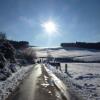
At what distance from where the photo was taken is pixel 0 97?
12.8 metres


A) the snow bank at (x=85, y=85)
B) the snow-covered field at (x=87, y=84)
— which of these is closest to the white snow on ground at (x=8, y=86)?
the snow bank at (x=85, y=85)

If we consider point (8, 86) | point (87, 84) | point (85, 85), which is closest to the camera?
point (8, 86)

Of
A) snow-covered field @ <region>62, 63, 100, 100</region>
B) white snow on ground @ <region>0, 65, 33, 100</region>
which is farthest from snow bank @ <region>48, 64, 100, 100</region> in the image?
white snow on ground @ <region>0, 65, 33, 100</region>

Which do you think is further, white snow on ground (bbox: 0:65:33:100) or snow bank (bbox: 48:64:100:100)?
white snow on ground (bbox: 0:65:33:100)

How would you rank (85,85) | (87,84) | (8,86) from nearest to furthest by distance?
(8,86), (85,85), (87,84)

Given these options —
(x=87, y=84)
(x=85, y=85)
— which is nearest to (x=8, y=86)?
(x=85, y=85)

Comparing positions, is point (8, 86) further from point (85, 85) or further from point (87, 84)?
point (87, 84)

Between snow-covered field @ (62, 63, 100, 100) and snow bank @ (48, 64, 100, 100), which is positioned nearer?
snow bank @ (48, 64, 100, 100)

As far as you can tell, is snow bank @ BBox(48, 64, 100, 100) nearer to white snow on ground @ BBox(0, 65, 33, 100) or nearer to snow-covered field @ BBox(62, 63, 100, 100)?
snow-covered field @ BBox(62, 63, 100, 100)

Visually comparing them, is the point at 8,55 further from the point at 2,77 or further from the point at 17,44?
the point at 17,44

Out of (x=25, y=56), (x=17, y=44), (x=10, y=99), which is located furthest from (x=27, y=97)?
(x=17, y=44)

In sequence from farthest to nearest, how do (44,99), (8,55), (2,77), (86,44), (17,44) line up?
(86,44)
(17,44)
(8,55)
(2,77)
(44,99)

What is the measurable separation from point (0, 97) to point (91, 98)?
208 inches

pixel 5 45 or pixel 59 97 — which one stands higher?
pixel 5 45
